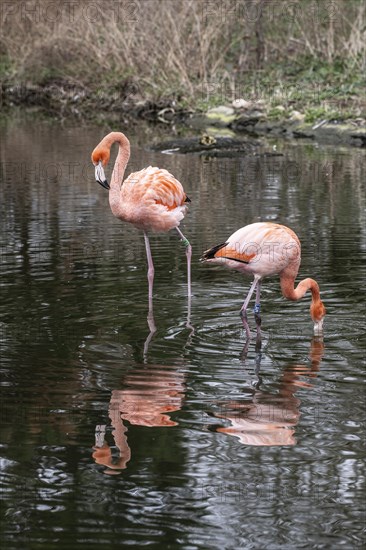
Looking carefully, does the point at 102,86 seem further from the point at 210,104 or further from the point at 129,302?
the point at 129,302

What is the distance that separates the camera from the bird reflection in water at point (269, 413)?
17.7 ft

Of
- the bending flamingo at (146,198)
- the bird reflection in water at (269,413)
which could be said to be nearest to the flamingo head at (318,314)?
the bird reflection in water at (269,413)

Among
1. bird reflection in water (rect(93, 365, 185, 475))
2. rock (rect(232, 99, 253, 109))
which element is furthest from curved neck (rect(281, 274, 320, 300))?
rock (rect(232, 99, 253, 109))

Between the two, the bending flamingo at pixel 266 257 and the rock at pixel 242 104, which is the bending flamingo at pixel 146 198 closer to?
the bending flamingo at pixel 266 257

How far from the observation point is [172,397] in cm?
599

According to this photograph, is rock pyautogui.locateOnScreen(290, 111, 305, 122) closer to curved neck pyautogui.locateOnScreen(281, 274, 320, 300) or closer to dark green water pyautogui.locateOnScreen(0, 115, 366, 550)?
dark green water pyautogui.locateOnScreen(0, 115, 366, 550)

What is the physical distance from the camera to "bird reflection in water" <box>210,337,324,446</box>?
5395mm

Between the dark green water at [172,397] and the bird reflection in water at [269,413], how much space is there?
0.01m

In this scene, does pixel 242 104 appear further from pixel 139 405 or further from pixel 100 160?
pixel 139 405

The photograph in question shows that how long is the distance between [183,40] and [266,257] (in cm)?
1553

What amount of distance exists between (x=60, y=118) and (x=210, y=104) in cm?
380

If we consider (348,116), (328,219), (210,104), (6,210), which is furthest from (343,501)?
(210,104)

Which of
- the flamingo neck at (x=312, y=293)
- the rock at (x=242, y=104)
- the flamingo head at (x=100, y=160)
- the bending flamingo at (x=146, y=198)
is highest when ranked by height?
the flamingo head at (x=100, y=160)

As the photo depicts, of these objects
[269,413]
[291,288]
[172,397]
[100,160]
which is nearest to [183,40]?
[100,160]
